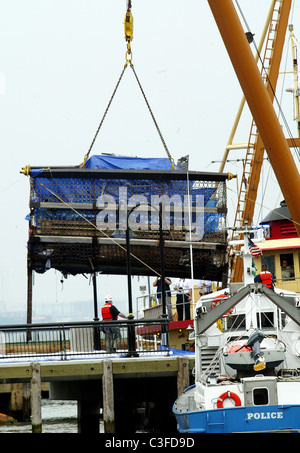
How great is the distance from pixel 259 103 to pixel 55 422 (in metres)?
21.0

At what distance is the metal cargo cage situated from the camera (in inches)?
1260

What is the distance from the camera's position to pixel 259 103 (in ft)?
90.4

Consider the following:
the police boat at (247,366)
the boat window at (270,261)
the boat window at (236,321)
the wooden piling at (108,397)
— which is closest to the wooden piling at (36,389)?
the wooden piling at (108,397)

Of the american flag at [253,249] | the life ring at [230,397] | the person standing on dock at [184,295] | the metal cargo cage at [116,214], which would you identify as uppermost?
the metal cargo cage at [116,214]

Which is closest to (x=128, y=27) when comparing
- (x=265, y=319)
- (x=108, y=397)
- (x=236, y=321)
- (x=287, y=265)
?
(x=287, y=265)

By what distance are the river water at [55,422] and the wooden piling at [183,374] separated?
10.3 m

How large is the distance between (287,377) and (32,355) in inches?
355

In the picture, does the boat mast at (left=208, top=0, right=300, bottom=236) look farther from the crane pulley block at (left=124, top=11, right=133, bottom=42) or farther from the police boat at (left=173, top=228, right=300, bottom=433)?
the crane pulley block at (left=124, top=11, right=133, bottom=42)

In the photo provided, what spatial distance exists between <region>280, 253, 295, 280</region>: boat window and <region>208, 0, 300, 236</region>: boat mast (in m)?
6.83

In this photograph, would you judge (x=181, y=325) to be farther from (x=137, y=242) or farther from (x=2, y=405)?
(x=2, y=405)

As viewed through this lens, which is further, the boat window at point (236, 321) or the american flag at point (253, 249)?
the american flag at point (253, 249)

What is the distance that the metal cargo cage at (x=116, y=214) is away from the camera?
105 ft

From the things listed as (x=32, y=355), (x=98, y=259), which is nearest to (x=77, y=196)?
(x=98, y=259)

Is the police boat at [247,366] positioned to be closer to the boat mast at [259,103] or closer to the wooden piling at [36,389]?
the wooden piling at [36,389]
